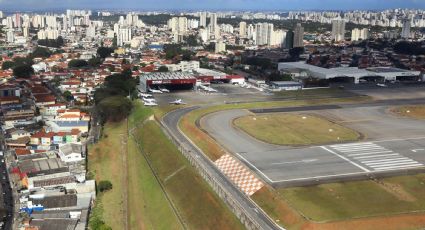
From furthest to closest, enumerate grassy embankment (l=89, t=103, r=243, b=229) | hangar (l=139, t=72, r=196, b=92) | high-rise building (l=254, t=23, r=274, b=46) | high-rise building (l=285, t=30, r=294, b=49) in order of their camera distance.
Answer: high-rise building (l=254, t=23, r=274, b=46)
high-rise building (l=285, t=30, r=294, b=49)
hangar (l=139, t=72, r=196, b=92)
grassy embankment (l=89, t=103, r=243, b=229)

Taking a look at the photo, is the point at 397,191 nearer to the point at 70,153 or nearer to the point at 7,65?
the point at 70,153

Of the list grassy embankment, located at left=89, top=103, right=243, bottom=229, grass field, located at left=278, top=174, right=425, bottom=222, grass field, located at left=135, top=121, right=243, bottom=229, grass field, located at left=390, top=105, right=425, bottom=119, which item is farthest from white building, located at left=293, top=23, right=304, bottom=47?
grass field, located at left=278, top=174, right=425, bottom=222

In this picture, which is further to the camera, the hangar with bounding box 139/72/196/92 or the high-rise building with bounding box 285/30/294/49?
the high-rise building with bounding box 285/30/294/49

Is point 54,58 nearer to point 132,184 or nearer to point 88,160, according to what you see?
point 88,160

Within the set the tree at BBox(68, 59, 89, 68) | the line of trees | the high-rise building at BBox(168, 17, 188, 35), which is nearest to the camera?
the line of trees

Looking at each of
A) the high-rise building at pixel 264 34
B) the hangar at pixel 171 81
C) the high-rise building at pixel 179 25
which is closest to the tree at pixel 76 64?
the hangar at pixel 171 81

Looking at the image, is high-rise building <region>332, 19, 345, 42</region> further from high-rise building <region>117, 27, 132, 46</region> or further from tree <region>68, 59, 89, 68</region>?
tree <region>68, 59, 89, 68</region>

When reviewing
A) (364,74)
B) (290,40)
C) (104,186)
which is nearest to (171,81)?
(364,74)
